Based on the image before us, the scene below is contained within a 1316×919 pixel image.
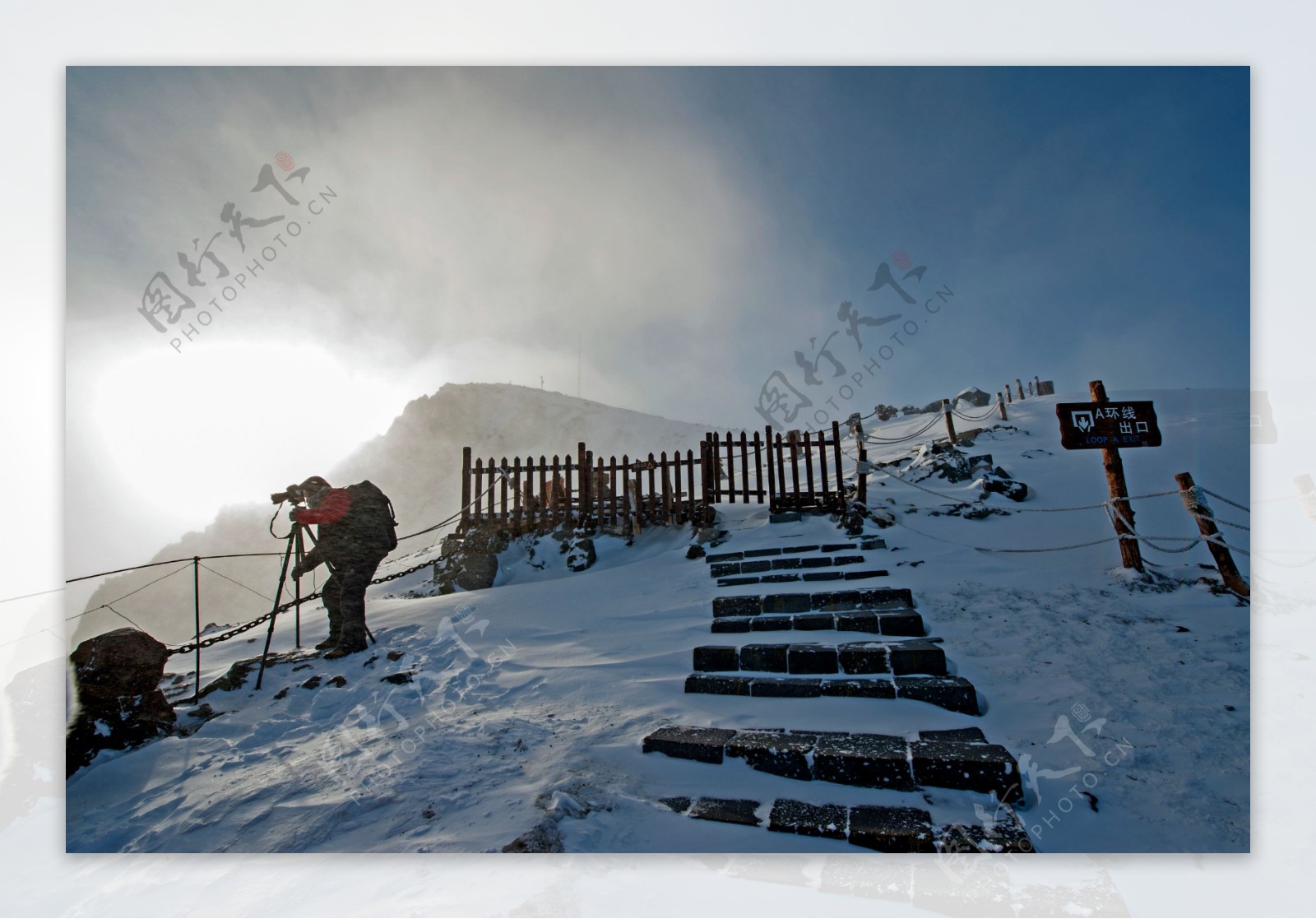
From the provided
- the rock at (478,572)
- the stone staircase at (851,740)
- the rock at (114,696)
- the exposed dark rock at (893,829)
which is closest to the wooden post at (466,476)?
the rock at (478,572)

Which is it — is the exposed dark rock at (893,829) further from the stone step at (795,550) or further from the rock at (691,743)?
the stone step at (795,550)

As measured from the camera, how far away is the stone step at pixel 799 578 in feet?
16.7

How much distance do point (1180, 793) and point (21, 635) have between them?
21.9ft

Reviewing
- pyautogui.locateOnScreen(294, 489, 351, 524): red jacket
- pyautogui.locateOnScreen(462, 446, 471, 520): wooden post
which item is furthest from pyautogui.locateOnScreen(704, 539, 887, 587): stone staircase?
pyautogui.locateOnScreen(462, 446, 471, 520): wooden post

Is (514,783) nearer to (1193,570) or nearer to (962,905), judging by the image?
(962,905)

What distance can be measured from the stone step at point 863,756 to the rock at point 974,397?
55.6 ft

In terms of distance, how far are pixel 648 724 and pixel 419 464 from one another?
5.12 metres

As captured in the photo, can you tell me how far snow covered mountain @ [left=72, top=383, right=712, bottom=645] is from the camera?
5062 millimetres

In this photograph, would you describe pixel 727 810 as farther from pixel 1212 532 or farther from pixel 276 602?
pixel 1212 532

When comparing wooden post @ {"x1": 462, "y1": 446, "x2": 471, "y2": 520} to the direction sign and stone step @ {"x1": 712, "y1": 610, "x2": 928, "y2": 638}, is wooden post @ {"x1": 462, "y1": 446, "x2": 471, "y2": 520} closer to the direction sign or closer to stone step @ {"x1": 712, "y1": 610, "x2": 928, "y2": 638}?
stone step @ {"x1": 712, "y1": 610, "x2": 928, "y2": 638}

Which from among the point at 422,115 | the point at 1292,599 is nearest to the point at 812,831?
the point at 1292,599

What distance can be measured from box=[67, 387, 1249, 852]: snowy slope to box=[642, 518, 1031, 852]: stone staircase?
69 mm

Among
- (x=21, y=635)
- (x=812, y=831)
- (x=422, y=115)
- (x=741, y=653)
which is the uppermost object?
(x=422, y=115)

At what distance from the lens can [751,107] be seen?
4305mm
